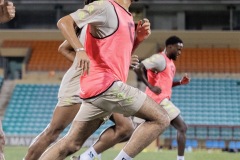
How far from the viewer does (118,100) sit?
17.9ft

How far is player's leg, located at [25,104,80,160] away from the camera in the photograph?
6.84 m

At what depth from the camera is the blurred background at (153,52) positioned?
28641 millimetres

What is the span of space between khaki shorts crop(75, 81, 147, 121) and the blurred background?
21494 mm

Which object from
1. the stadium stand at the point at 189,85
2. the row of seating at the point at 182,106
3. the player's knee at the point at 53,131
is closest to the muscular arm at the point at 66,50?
the player's knee at the point at 53,131

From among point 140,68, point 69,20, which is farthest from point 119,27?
point 140,68

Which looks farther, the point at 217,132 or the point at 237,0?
the point at 237,0

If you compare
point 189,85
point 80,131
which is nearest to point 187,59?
point 189,85

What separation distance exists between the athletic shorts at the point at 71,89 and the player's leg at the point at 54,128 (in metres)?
0.06

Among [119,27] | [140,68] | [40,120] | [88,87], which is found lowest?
[40,120]

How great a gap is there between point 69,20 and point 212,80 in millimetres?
26045

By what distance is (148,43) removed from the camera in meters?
31.7

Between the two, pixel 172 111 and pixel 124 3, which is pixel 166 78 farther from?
pixel 124 3

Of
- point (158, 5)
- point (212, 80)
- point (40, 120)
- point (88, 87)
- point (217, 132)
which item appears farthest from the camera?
point (158, 5)

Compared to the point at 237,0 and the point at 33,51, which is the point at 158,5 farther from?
the point at 33,51
